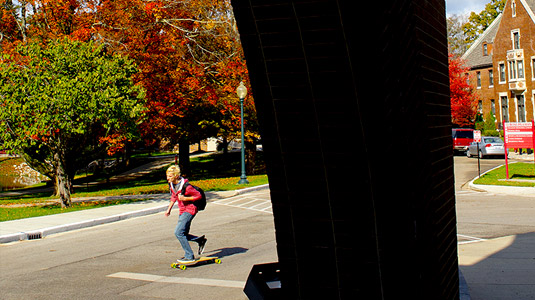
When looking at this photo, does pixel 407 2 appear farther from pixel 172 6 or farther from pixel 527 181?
pixel 172 6

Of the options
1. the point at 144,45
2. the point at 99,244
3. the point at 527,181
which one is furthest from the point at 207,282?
the point at 144,45

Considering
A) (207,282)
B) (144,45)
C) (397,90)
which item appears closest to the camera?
(397,90)

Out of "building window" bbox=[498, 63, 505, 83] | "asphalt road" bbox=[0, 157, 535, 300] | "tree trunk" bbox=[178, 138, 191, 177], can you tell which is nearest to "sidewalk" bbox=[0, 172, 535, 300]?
"asphalt road" bbox=[0, 157, 535, 300]

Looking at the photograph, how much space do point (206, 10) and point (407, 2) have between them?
2800cm

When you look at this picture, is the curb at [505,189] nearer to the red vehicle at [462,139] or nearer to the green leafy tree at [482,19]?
the red vehicle at [462,139]

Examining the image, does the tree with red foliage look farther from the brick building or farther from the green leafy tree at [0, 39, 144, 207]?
the green leafy tree at [0, 39, 144, 207]

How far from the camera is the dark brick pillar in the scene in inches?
146

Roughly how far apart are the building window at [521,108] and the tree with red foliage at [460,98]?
14.1 feet

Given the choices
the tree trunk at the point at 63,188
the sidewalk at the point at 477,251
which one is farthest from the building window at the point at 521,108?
the tree trunk at the point at 63,188

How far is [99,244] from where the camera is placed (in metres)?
12.4

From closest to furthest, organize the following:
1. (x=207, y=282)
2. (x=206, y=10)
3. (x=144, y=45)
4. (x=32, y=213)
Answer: (x=207, y=282)
(x=32, y=213)
(x=144, y=45)
(x=206, y=10)

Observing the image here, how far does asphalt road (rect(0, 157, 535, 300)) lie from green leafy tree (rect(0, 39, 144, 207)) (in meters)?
4.11

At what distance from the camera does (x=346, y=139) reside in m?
3.86

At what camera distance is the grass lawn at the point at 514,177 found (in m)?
22.6
